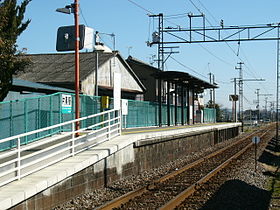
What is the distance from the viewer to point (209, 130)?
112 ft

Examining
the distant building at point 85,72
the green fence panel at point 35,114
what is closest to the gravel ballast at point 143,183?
the green fence panel at point 35,114

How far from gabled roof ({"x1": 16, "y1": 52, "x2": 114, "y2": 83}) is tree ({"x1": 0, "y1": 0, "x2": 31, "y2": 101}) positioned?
13.5 metres

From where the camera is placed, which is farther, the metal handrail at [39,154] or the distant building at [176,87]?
the distant building at [176,87]

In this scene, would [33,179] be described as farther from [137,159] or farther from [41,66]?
[41,66]

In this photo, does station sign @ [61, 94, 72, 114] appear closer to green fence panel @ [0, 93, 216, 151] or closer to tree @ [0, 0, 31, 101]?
green fence panel @ [0, 93, 216, 151]

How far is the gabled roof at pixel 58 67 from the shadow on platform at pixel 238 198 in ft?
65.2

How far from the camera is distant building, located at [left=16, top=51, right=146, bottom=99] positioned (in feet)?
108

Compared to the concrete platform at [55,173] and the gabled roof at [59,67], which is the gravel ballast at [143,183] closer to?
the concrete platform at [55,173]

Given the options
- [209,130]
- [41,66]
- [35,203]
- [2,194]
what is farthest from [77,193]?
[41,66]

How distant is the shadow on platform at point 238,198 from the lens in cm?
1143

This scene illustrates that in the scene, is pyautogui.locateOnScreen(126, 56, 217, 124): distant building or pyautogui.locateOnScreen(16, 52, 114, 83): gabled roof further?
pyautogui.locateOnScreen(16, 52, 114, 83): gabled roof

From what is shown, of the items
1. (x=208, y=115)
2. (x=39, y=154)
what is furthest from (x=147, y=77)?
(x=39, y=154)

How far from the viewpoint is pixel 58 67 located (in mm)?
36188

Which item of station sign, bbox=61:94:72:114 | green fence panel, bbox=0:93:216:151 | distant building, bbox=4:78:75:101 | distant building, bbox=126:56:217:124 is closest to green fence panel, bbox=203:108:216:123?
distant building, bbox=126:56:217:124
